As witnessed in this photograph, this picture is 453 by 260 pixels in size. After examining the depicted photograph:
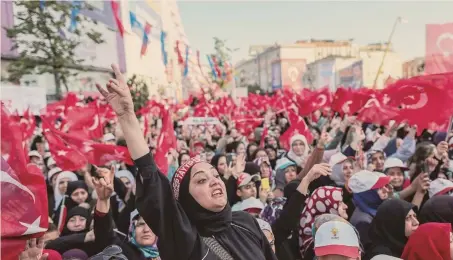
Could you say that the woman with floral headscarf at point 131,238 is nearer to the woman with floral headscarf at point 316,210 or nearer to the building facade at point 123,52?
the woman with floral headscarf at point 316,210

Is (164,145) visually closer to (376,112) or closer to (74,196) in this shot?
(74,196)

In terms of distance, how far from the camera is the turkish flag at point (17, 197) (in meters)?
1.69

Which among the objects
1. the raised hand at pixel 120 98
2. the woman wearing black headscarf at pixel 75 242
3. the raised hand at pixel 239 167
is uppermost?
the raised hand at pixel 120 98

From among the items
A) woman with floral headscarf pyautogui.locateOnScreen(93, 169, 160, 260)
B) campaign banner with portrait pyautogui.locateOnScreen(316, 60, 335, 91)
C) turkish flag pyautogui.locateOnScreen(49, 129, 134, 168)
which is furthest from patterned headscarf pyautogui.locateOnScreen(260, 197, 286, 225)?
campaign banner with portrait pyautogui.locateOnScreen(316, 60, 335, 91)

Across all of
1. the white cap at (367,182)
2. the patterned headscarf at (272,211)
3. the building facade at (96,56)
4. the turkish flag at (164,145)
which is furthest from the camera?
the building facade at (96,56)

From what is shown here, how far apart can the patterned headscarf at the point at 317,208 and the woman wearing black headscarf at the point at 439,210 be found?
1.95 feet

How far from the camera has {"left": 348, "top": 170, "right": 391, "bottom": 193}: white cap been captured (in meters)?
3.77

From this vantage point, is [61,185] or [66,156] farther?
[66,156]

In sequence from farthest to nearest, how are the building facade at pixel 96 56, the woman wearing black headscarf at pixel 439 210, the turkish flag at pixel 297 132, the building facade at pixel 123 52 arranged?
the building facade at pixel 96 56, the building facade at pixel 123 52, the turkish flag at pixel 297 132, the woman wearing black headscarf at pixel 439 210

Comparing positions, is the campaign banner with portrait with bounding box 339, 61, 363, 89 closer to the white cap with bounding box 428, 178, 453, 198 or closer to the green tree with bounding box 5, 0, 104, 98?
the green tree with bounding box 5, 0, 104, 98

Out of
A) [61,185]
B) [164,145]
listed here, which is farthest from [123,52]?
[61,185]

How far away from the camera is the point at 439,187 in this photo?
423cm

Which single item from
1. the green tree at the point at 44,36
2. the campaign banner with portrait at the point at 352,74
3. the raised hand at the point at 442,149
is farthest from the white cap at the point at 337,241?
the campaign banner with portrait at the point at 352,74

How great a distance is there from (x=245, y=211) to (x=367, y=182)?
4.34 feet
